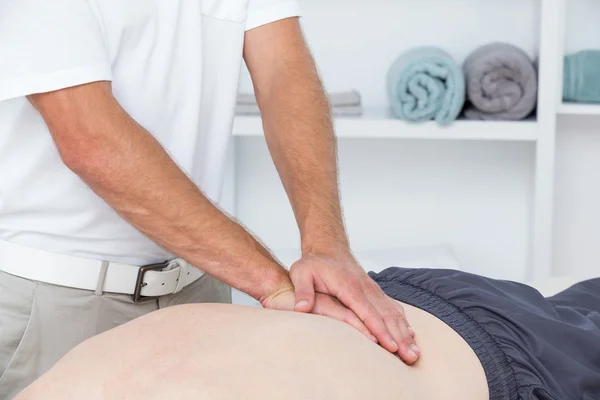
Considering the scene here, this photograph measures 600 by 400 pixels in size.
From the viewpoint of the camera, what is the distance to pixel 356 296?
4.20 ft

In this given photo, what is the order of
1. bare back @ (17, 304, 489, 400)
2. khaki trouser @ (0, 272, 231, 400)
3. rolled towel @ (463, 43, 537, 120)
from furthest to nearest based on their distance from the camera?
rolled towel @ (463, 43, 537, 120)
khaki trouser @ (0, 272, 231, 400)
bare back @ (17, 304, 489, 400)

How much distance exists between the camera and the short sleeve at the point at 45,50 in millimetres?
1321

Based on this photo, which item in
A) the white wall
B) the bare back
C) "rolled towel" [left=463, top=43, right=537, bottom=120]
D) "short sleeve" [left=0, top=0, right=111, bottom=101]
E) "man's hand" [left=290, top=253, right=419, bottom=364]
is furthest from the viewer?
the white wall

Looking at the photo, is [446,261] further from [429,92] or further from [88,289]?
[88,289]

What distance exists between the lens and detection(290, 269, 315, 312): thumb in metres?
1.27

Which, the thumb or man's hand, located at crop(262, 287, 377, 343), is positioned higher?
the thumb

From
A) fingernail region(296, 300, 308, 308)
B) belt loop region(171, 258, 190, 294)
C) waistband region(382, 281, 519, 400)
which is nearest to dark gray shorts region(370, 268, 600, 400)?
waistband region(382, 281, 519, 400)

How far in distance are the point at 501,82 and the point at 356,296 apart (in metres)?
1.64

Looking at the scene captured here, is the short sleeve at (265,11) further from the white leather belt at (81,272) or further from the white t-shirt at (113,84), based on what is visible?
the white leather belt at (81,272)

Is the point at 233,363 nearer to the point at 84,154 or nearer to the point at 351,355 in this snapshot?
the point at 351,355

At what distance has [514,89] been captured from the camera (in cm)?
275

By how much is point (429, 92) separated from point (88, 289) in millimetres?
1481

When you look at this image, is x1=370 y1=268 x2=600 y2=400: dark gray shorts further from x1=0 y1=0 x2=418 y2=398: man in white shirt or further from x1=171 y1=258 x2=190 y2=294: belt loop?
x1=171 y1=258 x2=190 y2=294: belt loop

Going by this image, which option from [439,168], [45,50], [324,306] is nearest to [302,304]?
[324,306]
